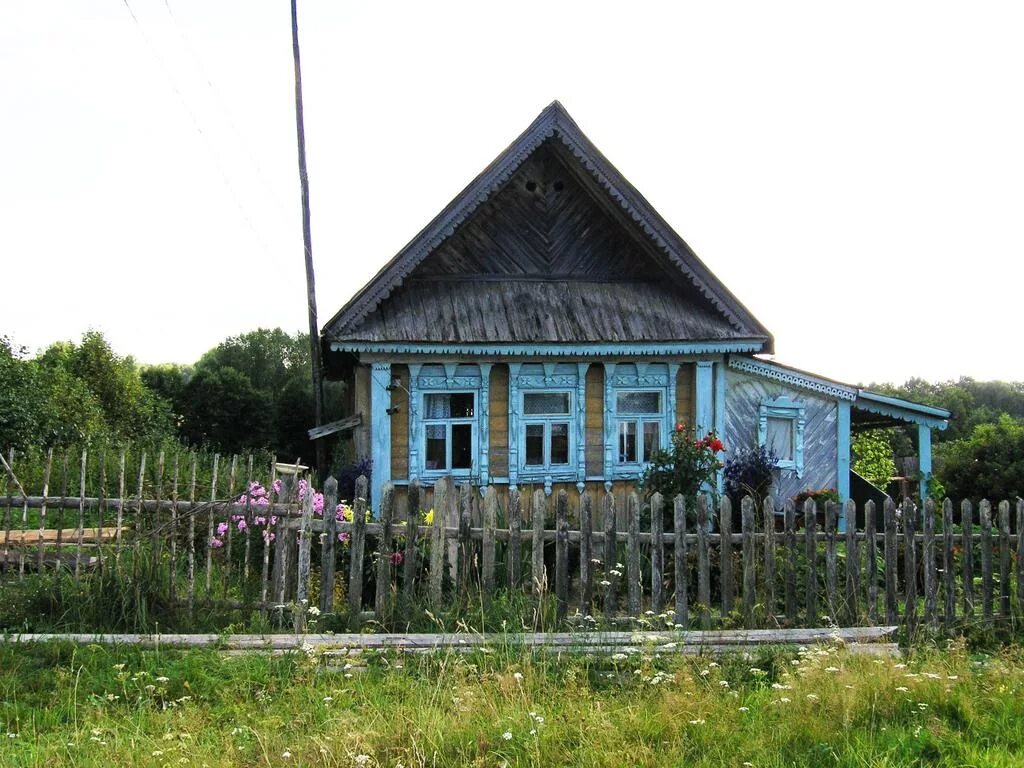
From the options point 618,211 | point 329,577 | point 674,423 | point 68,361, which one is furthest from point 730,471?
point 68,361

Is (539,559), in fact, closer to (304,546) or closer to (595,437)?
(304,546)

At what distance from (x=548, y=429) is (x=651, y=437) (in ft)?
5.50

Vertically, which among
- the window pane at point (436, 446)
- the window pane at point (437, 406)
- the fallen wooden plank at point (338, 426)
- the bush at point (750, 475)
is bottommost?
the bush at point (750, 475)

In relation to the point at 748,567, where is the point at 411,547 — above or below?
above

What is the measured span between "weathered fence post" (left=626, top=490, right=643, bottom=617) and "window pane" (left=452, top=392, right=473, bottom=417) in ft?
21.4

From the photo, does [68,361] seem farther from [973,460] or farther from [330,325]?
[973,460]

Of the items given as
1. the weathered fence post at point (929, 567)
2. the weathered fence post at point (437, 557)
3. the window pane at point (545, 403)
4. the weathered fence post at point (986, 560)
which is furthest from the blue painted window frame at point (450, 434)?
the weathered fence post at point (986, 560)

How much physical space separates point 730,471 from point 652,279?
3360mm

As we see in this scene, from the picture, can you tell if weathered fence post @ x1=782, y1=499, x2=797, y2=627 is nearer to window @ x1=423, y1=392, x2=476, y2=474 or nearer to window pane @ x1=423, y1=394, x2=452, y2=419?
window @ x1=423, y1=392, x2=476, y2=474

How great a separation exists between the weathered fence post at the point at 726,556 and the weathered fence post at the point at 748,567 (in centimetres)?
12

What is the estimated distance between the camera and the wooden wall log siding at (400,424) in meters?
14.0

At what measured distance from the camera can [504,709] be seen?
5.36 m

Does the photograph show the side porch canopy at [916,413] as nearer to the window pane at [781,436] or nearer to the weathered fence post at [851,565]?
the window pane at [781,436]

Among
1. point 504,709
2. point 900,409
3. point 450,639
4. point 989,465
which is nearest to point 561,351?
point 900,409
